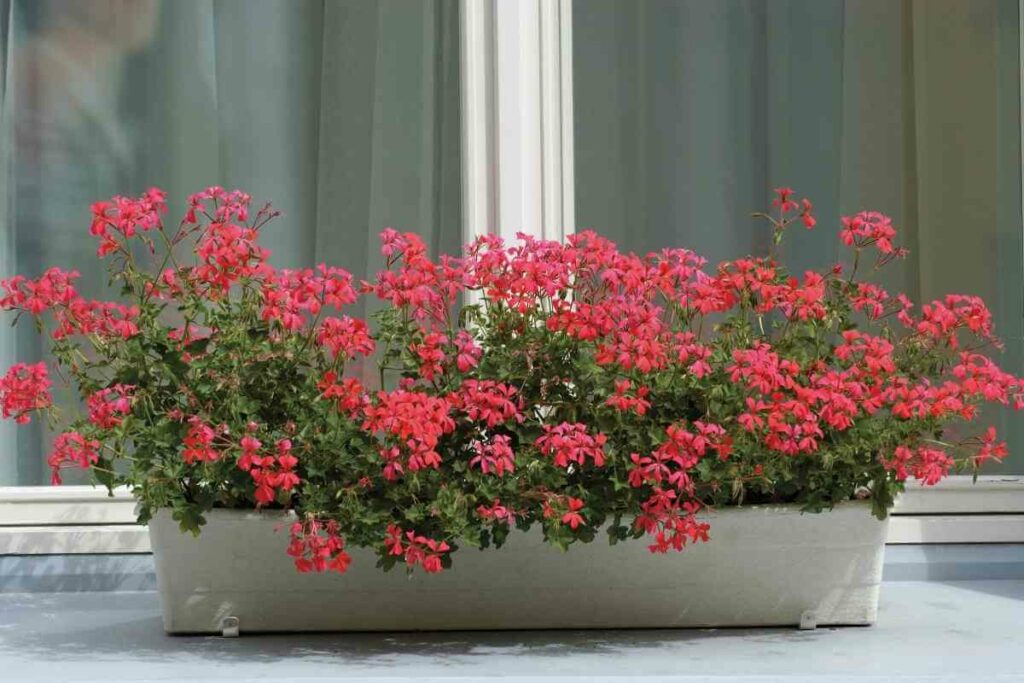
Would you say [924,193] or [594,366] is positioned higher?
[924,193]

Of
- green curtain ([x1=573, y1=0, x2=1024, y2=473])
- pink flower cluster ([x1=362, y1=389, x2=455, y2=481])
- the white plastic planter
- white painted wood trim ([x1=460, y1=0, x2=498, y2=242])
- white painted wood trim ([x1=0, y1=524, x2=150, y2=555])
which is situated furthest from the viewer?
green curtain ([x1=573, y1=0, x2=1024, y2=473])

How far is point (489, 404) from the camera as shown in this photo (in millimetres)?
2045

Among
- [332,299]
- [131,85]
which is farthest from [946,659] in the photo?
[131,85]

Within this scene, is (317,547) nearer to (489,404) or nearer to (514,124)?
(489,404)

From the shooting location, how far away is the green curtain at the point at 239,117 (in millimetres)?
2854

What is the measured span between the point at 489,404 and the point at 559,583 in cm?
34

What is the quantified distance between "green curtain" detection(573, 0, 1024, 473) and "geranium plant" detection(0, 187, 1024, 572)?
722mm

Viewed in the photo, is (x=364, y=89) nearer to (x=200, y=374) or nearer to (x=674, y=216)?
(x=674, y=216)

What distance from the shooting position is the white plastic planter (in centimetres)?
218

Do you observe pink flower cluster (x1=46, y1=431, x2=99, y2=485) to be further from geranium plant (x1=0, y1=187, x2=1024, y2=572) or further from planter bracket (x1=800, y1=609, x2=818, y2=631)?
planter bracket (x1=800, y1=609, x2=818, y2=631)

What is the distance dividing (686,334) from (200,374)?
711 mm

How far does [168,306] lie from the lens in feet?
9.15

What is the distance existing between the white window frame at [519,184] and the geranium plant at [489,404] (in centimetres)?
51

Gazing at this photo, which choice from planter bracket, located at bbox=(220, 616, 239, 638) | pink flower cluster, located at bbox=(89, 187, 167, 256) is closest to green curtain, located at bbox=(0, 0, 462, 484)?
pink flower cluster, located at bbox=(89, 187, 167, 256)
